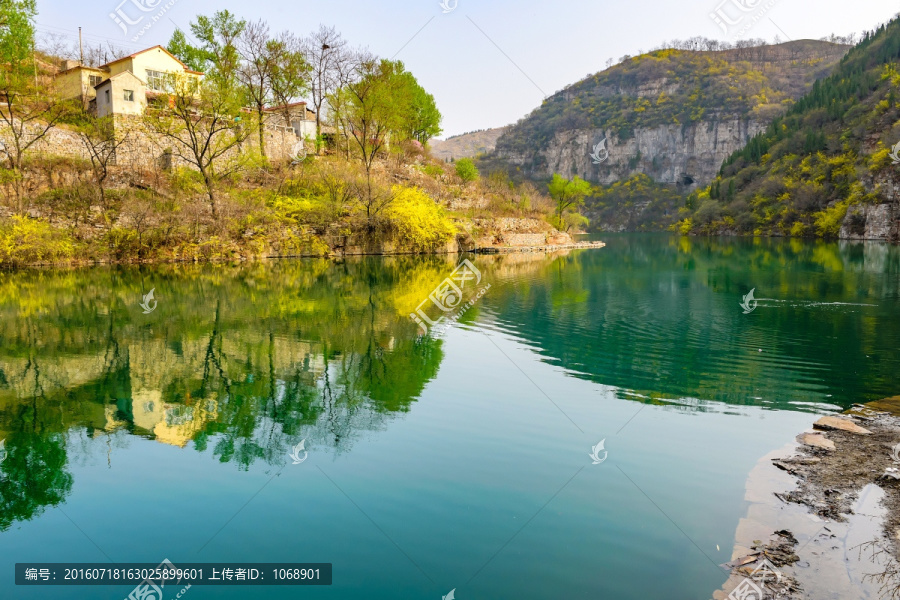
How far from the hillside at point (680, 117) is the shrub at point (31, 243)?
6109 inches

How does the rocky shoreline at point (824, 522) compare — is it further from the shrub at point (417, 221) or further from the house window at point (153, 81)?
the house window at point (153, 81)

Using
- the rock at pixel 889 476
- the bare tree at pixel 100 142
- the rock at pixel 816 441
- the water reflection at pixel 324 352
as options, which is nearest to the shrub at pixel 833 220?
the water reflection at pixel 324 352

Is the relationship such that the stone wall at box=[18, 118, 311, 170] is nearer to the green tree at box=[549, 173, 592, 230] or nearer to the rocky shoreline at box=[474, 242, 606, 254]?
the rocky shoreline at box=[474, 242, 606, 254]

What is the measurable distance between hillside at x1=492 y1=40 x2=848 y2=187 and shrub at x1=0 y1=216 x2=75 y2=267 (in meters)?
155

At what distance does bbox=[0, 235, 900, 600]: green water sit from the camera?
235 inches

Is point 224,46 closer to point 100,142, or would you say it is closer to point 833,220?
point 100,142

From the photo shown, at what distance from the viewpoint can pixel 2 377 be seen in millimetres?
12469

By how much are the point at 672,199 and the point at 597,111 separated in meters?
47.2

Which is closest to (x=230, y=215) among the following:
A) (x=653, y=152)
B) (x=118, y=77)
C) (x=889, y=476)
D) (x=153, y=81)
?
(x=118, y=77)

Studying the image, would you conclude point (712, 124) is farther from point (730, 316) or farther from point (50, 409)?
point (50, 409)

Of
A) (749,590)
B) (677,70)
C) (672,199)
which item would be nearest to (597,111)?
(677,70)

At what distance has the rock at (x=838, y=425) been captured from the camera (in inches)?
362

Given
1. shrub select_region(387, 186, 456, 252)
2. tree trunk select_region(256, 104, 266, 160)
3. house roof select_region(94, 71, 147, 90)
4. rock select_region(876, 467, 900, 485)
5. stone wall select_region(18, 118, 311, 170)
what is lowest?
rock select_region(876, 467, 900, 485)

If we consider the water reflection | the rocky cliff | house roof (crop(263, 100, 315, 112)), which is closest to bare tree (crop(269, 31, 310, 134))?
house roof (crop(263, 100, 315, 112))
